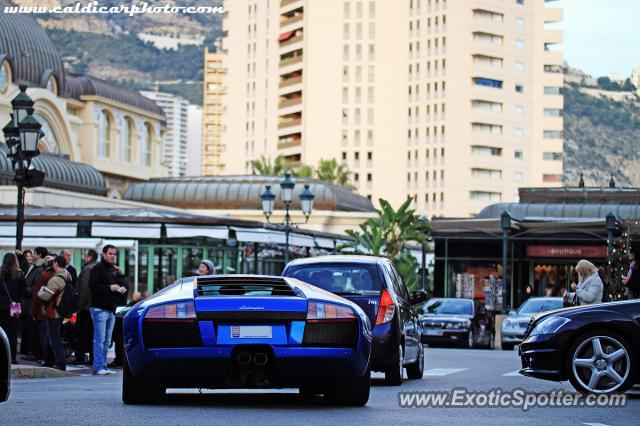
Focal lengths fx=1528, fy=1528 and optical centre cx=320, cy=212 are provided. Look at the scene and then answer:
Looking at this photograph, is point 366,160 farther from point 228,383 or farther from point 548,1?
point 228,383

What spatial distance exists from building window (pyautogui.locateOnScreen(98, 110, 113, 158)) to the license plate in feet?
243

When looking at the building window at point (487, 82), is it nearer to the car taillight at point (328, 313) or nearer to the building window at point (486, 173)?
the building window at point (486, 173)

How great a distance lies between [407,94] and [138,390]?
14744 cm

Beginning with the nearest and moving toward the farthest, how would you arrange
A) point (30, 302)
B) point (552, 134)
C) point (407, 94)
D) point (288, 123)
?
1. point (30, 302)
2. point (552, 134)
3. point (407, 94)
4. point (288, 123)

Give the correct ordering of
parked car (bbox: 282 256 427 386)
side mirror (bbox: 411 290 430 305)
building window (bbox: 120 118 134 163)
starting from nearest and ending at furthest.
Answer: parked car (bbox: 282 256 427 386), side mirror (bbox: 411 290 430 305), building window (bbox: 120 118 134 163)

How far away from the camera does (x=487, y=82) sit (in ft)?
506

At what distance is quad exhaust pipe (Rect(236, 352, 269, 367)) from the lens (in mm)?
12148

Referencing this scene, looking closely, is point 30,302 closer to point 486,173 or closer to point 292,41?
point 486,173

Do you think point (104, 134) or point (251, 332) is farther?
point (104, 134)

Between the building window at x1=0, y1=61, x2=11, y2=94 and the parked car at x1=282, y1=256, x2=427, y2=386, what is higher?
the building window at x1=0, y1=61, x2=11, y2=94

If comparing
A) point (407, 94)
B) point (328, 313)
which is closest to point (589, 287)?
point (328, 313)

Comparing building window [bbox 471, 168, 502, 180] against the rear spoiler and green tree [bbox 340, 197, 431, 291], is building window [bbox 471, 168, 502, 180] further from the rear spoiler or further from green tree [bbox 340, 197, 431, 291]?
the rear spoiler

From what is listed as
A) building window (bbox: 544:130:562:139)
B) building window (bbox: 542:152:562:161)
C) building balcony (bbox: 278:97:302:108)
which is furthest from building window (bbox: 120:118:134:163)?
building window (bbox: 544:130:562:139)

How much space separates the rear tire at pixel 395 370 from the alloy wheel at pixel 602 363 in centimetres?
333
